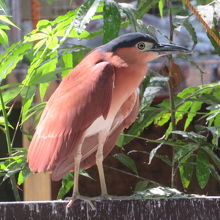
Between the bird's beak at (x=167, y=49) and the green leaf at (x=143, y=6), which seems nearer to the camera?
the bird's beak at (x=167, y=49)

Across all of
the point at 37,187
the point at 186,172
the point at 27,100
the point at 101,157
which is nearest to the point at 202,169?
the point at 186,172

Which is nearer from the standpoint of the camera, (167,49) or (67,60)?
(167,49)

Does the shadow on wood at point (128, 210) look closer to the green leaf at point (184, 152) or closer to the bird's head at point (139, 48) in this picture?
the bird's head at point (139, 48)

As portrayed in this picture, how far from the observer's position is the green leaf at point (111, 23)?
1.42m

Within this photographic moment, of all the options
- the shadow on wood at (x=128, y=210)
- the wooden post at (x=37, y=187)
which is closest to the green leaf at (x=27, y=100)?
the shadow on wood at (x=128, y=210)

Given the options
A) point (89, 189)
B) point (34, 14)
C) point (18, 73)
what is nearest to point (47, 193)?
point (89, 189)

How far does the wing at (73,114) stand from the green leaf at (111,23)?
257 millimetres

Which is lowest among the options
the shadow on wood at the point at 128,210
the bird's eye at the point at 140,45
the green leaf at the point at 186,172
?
the green leaf at the point at 186,172

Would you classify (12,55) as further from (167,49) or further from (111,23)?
(167,49)

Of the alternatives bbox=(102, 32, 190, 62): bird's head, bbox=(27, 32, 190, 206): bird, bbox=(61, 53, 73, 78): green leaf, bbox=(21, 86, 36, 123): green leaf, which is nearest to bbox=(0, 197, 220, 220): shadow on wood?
bbox=(27, 32, 190, 206): bird

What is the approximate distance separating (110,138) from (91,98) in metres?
0.23

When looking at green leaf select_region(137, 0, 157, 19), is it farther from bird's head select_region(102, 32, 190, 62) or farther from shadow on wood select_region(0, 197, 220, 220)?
shadow on wood select_region(0, 197, 220, 220)

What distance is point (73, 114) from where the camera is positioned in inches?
45.0

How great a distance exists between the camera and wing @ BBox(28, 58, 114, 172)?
3.73 feet
